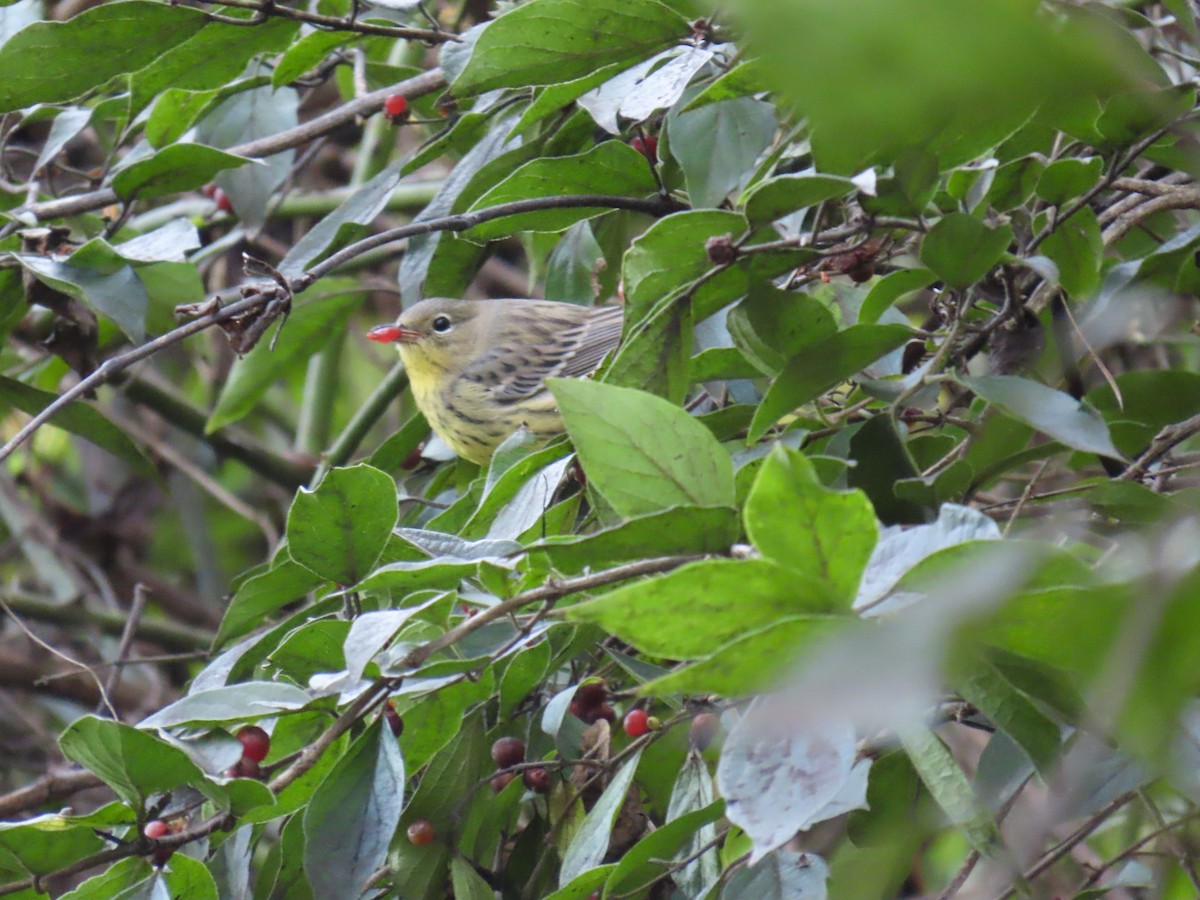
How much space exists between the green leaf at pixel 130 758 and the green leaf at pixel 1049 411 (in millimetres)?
1031

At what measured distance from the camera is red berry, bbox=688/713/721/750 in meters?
1.89

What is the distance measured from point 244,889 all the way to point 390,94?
1.64 m

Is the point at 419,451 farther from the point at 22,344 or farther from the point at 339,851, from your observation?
the point at 339,851

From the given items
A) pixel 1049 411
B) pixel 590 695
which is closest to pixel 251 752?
pixel 590 695

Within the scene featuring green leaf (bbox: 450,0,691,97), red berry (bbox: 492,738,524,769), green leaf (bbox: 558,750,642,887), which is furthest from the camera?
red berry (bbox: 492,738,524,769)

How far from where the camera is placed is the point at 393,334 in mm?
4781

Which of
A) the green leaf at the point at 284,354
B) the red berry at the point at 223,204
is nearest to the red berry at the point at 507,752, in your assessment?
the green leaf at the point at 284,354

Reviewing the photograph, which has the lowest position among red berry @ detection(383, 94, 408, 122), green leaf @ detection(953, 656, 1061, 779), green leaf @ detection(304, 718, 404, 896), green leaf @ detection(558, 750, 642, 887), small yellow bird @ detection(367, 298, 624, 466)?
small yellow bird @ detection(367, 298, 624, 466)

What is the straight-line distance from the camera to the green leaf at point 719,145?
71.7 inches

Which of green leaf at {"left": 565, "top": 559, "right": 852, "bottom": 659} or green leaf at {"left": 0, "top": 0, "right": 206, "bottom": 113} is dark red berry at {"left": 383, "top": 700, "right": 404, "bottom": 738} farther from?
green leaf at {"left": 0, "top": 0, "right": 206, "bottom": 113}

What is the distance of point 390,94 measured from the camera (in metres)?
2.78

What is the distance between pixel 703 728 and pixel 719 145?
81cm

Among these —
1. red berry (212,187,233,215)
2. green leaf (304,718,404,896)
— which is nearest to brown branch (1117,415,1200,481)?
green leaf (304,718,404,896)

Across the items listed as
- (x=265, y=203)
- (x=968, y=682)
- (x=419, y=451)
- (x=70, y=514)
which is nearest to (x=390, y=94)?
(x=265, y=203)
